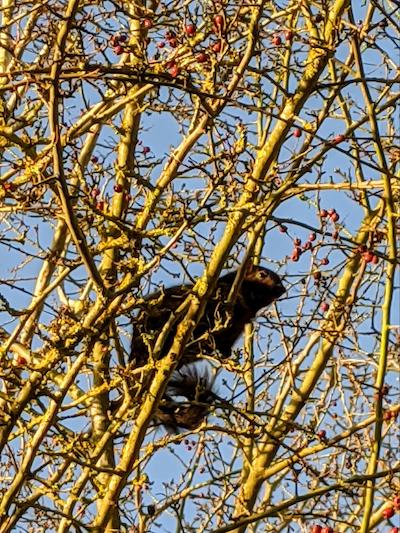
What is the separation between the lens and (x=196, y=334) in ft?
25.0

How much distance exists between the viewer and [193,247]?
5.25 metres

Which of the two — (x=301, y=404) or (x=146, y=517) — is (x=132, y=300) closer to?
(x=146, y=517)

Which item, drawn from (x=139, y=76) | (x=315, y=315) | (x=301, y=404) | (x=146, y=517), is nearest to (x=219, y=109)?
(x=139, y=76)

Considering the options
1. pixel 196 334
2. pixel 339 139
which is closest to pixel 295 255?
pixel 339 139

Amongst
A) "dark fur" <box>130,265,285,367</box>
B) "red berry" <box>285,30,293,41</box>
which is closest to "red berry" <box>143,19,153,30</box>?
"red berry" <box>285,30,293,41</box>

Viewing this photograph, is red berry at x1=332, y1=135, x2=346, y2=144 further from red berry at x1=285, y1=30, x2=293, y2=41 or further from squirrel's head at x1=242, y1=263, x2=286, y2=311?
squirrel's head at x1=242, y1=263, x2=286, y2=311

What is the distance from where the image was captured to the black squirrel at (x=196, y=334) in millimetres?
5012

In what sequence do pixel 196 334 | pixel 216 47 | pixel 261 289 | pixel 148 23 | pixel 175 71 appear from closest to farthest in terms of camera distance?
1. pixel 175 71
2. pixel 216 47
3. pixel 148 23
4. pixel 196 334
5. pixel 261 289

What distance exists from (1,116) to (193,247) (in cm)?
116

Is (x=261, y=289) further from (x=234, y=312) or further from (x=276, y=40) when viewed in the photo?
(x=276, y=40)

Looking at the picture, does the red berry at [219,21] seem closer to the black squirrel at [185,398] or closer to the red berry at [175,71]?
the red berry at [175,71]

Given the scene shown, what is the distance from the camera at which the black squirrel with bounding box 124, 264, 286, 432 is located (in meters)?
5.01

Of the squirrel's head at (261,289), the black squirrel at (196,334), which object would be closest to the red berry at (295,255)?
the black squirrel at (196,334)

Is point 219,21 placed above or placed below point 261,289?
below
